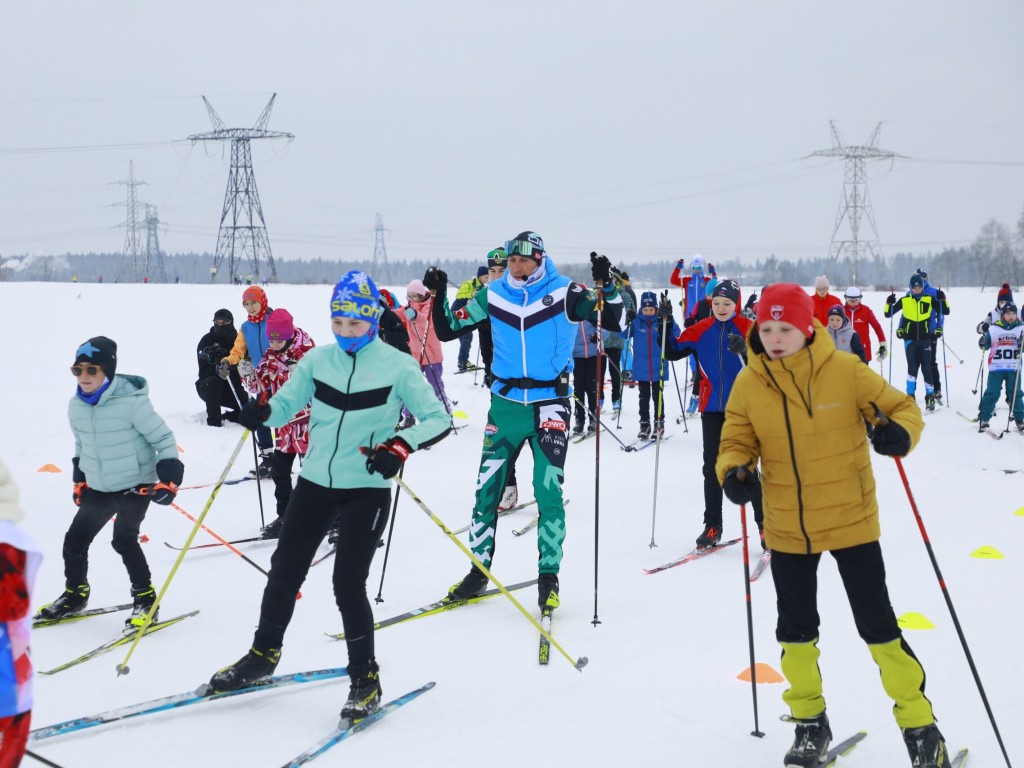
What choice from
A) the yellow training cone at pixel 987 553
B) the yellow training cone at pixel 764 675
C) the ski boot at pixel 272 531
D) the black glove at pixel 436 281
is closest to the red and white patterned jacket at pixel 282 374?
the ski boot at pixel 272 531

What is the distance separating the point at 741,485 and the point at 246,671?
7.76ft

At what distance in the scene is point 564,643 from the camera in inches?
195

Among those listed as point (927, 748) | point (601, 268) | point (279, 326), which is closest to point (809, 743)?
point (927, 748)

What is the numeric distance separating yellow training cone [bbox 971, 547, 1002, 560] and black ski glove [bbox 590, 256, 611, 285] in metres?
3.51

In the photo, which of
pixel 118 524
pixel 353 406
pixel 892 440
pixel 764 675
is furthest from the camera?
pixel 118 524

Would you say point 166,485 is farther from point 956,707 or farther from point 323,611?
point 956,707

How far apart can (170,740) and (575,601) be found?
270cm

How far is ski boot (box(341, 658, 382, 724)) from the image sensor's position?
388 centimetres

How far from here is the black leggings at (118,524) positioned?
5211 mm

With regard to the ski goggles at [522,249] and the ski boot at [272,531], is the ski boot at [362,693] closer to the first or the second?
the ski goggles at [522,249]

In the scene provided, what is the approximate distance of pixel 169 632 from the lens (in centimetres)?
526

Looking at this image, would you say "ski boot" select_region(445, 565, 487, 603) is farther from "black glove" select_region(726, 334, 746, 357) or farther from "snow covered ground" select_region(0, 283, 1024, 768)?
"black glove" select_region(726, 334, 746, 357)

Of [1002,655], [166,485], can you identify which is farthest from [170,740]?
[1002,655]

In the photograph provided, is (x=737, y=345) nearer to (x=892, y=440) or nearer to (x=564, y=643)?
(x=564, y=643)
